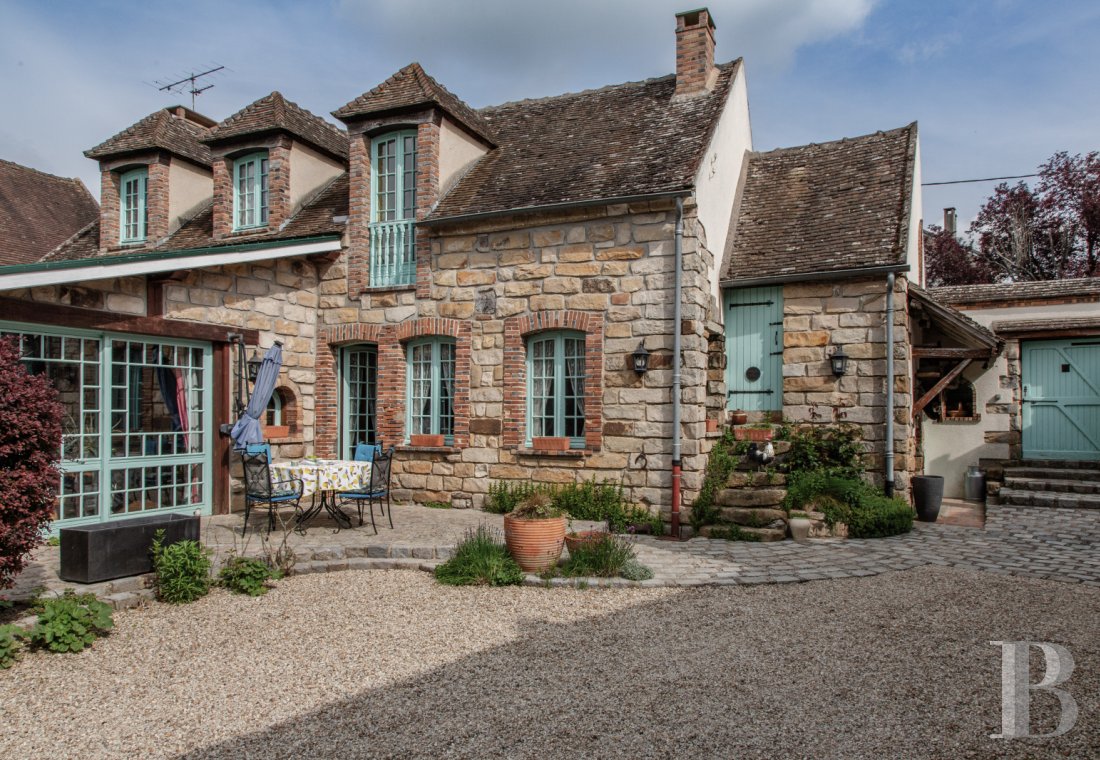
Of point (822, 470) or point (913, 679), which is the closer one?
point (913, 679)

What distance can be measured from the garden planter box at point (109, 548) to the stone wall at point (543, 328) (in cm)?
438

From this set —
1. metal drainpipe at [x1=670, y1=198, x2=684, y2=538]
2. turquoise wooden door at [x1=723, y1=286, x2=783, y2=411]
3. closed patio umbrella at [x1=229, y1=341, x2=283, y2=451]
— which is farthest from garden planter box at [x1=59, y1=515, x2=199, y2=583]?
turquoise wooden door at [x1=723, y1=286, x2=783, y2=411]

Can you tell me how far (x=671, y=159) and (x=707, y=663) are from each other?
6.62 metres

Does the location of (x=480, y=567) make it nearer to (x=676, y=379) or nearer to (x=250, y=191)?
(x=676, y=379)

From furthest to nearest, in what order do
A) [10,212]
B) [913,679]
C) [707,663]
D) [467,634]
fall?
[10,212] → [467,634] → [707,663] → [913,679]

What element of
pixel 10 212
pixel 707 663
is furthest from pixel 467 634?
pixel 10 212

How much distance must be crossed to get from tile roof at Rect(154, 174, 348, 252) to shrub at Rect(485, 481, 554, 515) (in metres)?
4.24

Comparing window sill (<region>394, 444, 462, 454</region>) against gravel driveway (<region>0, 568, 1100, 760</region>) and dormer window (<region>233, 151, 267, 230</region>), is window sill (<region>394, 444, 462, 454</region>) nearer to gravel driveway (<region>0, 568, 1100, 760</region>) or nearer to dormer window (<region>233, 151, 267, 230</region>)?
gravel driveway (<region>0, 568, 1100, 760</region>)

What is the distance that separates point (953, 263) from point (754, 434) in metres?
15.5

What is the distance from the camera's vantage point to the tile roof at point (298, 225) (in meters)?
11.2

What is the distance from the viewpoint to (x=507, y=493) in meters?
9.91

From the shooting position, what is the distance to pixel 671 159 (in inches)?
380

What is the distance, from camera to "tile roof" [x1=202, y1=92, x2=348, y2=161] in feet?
38.0

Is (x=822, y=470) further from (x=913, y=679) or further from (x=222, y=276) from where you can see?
(x=222, y=276)
